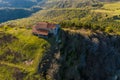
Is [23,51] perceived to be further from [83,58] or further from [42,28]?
[83,58]

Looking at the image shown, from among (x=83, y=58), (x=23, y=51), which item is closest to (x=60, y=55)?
(x=83, y=58)

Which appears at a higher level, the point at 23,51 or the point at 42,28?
the point at 42,28

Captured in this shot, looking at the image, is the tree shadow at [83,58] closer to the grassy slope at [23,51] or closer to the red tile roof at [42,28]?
the grassy slope at [23,51]

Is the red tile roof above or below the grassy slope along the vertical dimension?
above

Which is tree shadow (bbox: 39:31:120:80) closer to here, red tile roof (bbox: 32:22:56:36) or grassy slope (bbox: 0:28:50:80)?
grassy slope (bbox: 0:28:50:80)

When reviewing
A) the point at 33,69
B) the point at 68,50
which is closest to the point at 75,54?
the point at 68,50

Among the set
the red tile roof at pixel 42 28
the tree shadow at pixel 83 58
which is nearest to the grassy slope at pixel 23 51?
the red tile roof at pixel 42 28

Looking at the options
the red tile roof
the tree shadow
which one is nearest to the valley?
the tree shadow

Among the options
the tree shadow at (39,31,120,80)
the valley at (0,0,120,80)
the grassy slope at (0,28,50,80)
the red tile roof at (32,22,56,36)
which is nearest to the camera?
the valley at (0,0,120,80)
